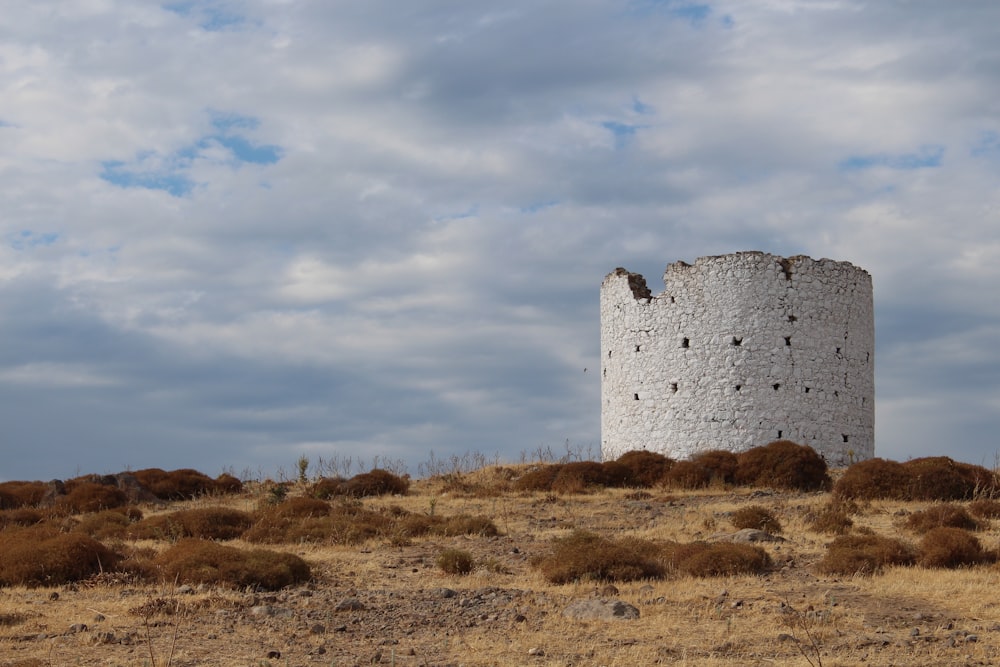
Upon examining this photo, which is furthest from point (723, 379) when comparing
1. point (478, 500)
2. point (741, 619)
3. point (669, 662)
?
point (669, 662)

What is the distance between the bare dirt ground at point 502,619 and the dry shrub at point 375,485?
32.7 ft

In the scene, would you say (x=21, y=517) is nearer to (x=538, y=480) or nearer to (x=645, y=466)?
(x=538, y=480)

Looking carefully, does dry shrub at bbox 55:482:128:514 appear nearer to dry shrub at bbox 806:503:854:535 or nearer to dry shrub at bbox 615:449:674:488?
dry shrub at bbox 615:449:674:488

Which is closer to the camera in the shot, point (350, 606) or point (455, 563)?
point (350, 606)

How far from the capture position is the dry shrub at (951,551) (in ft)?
57.2

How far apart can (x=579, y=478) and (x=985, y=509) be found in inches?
410

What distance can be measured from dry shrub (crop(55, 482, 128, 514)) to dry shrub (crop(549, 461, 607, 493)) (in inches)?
453

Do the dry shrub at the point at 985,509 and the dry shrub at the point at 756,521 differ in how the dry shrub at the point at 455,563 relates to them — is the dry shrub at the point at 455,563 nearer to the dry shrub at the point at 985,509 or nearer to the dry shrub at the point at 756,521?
the dry shrub at the point at 756,521

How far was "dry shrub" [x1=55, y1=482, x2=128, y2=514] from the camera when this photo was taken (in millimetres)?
27688

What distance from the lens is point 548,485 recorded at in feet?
98.2

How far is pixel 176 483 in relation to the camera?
32250 millimetres

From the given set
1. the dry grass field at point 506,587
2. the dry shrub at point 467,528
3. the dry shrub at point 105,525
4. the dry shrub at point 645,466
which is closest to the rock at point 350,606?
the dry grass field at point 506,587

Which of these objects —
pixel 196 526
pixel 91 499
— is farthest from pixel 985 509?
pixel 91 499

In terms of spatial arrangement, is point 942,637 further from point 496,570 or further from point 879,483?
point 879,483
